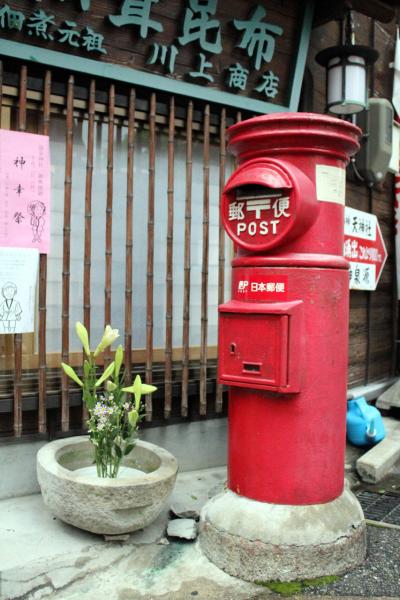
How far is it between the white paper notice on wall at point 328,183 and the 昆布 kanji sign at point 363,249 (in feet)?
8.40

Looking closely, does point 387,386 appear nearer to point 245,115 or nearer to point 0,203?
point 245,115

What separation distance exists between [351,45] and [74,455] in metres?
4.37

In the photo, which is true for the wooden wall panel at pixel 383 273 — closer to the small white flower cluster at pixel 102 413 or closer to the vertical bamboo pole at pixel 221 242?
the vertical bamboo pole at pixel 221 242

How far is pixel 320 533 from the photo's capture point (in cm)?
353

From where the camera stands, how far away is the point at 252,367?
3.57 meters

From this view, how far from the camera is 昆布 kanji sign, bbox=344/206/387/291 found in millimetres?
6336

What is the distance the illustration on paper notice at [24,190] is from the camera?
426 centimetres

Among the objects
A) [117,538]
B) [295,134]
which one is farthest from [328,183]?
[117,538]

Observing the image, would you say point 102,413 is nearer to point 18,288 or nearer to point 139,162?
point 18,288

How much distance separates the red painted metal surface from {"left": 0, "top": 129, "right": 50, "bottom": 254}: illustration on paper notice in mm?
1493

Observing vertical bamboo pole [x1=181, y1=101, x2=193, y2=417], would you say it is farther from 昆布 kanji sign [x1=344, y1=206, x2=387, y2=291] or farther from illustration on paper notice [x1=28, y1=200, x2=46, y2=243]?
昆布 kanji sign [x1=344, y1=206, x2=387, y2=291]

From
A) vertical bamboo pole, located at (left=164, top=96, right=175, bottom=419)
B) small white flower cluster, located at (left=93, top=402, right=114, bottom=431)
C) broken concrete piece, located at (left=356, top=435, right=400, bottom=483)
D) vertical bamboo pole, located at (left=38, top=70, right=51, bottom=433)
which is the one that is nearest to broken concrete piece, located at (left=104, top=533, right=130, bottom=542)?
small white flower cluster, located at (left=93, top=402, right=114, bottom=431)

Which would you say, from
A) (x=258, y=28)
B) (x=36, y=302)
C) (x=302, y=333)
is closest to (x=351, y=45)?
(x=258, y=28)

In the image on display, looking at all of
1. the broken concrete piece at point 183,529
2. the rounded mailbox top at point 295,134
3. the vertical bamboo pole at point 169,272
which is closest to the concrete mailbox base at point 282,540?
the broken concrete piece at point 183,529
